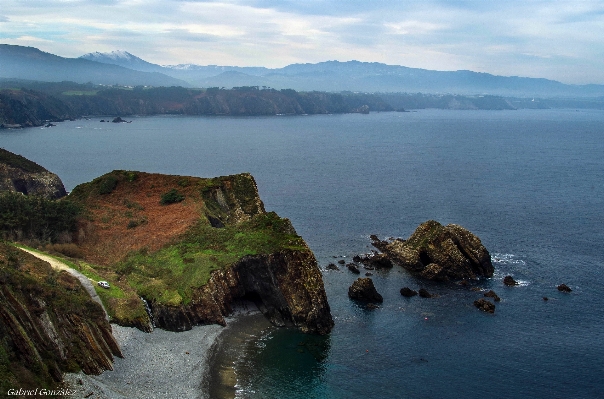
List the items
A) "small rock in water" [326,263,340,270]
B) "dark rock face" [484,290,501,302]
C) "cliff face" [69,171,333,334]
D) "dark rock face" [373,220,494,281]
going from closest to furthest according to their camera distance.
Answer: "cliff face" [69,171,333,334], "dark rock face" [484,290,501,302], "dark rock face" [373,220,494,281], "small rock in water" [326,263,340,270]

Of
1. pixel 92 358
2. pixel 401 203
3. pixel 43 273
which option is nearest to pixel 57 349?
pixel 92 358

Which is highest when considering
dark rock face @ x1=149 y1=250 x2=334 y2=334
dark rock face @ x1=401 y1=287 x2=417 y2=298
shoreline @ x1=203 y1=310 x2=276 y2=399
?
dark rock face @ x1=149 y1=250 x2=334 y2=334

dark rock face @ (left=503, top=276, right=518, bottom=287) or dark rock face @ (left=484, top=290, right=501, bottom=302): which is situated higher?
dark rock face @ (left=503, top=276, right=518, bottom=287)

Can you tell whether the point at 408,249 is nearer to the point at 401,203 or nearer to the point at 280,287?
the point at 280,287

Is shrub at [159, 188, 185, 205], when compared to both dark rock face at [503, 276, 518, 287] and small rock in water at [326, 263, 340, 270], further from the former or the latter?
dark rock face at [503, 276, 518, 287]

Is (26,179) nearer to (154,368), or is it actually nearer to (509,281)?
(154,368)

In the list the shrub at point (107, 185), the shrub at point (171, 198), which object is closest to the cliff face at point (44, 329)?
the shrub at point (171, 198)
